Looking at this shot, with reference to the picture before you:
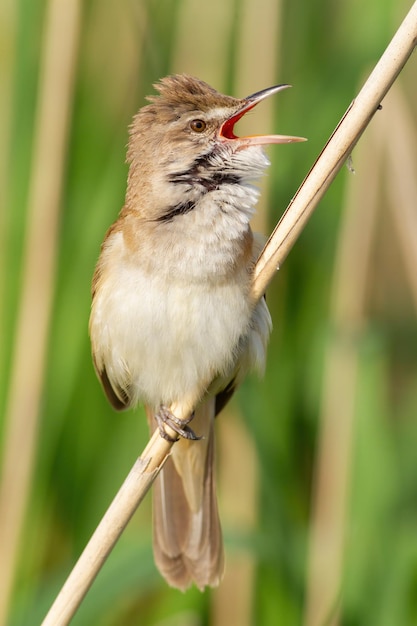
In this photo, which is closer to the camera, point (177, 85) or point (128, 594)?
point (177, 85)

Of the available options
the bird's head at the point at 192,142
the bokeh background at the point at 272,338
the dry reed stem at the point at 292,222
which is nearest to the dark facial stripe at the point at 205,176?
the bird's head at the point at 192,142

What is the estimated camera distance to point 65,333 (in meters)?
2.33

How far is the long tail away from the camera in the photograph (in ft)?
7.34

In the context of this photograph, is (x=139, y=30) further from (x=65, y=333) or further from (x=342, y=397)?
(x=342, y=397)

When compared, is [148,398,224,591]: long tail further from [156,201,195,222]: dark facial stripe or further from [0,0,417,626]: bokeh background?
[156,201,195,222]: dark facial stripe

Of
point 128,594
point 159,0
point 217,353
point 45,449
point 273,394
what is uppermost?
point 159,0

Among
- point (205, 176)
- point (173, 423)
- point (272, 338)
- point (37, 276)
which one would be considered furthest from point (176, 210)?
point (272, 338)

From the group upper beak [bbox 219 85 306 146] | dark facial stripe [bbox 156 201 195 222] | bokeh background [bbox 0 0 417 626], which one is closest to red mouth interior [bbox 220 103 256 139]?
upper beak [bbox 219 85 306 146]

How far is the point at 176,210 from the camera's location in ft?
6.11

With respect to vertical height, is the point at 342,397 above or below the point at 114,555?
above

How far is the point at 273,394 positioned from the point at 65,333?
1.78 ft

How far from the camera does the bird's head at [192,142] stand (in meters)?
1.84

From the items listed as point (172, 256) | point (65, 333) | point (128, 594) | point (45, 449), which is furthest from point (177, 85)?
point (128, 594)

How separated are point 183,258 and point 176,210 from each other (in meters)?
0.10
